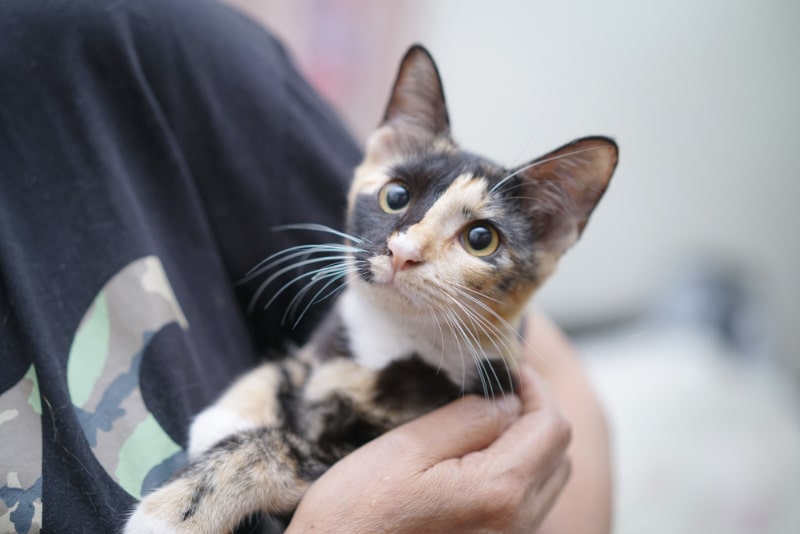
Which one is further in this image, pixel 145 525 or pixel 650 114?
pixel 650 114

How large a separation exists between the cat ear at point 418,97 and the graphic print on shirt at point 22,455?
73cm

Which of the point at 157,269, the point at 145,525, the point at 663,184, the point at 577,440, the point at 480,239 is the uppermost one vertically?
the point at 480,239

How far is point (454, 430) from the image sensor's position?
32.1 inches

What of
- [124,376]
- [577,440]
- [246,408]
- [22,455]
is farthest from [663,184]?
[22,455]

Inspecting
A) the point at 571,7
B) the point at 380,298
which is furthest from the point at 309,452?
the point at 571,7

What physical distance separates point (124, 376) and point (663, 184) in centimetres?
299

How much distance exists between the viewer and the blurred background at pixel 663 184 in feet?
7.33

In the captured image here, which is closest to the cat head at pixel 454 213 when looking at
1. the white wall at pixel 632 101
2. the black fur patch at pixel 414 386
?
the black fur patch at pixel 414 386

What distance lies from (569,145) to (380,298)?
385mm

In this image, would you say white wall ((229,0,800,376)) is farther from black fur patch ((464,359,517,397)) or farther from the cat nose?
the cat nose

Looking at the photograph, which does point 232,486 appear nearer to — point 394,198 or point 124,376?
point 124,376

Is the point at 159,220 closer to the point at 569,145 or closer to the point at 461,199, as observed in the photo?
the point at 461,199

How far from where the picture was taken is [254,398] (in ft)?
2.85

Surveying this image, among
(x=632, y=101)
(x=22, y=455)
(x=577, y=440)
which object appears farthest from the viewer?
(x=632, y=101)
